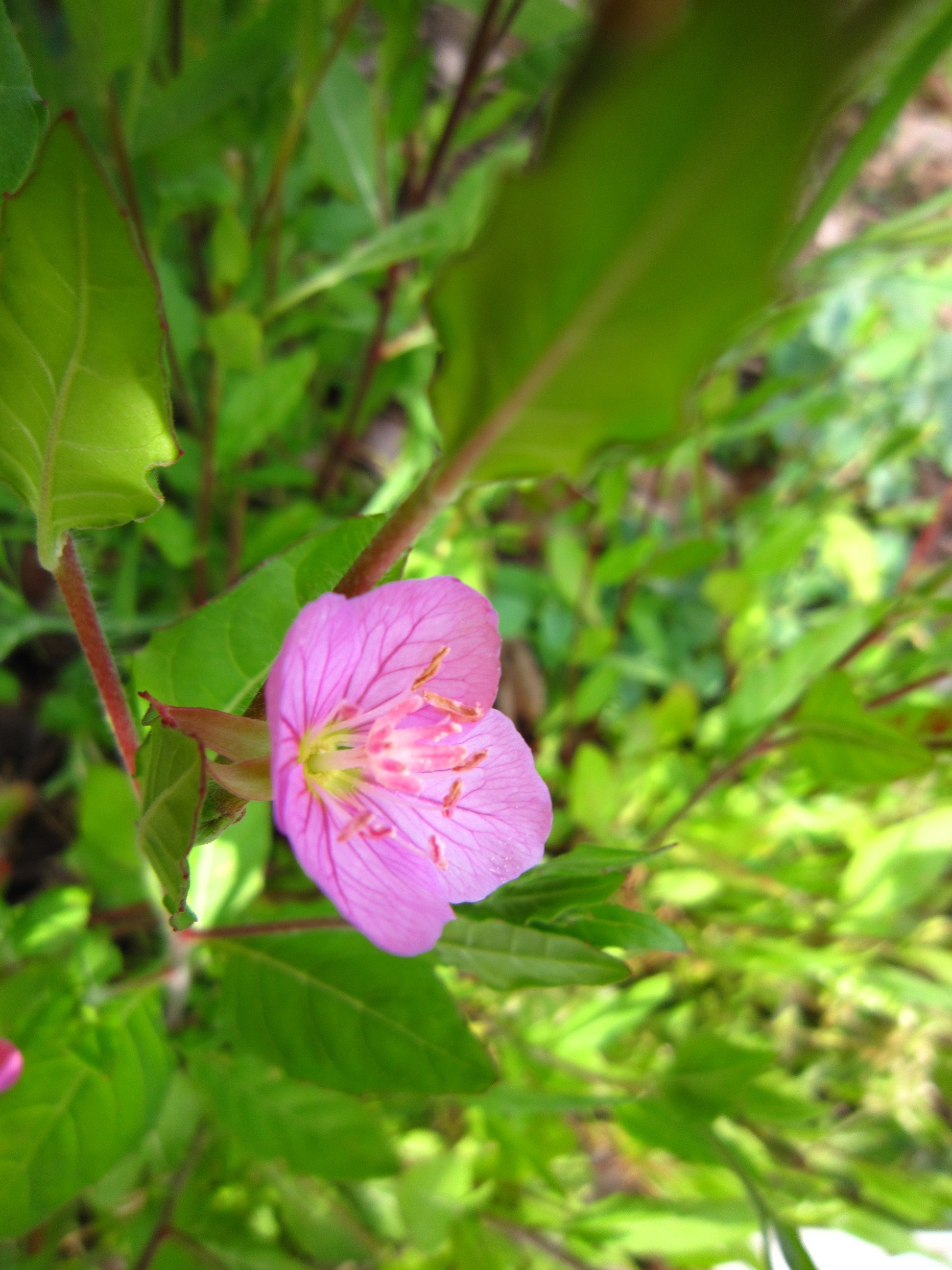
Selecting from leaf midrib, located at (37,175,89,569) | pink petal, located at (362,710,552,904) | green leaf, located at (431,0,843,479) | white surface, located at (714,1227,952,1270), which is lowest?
white surface, located at (714,1227,952,1270)

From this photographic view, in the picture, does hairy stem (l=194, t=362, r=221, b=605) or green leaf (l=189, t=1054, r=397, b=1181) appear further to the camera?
hairy stem (l=194, t=362, r=221, b=605)

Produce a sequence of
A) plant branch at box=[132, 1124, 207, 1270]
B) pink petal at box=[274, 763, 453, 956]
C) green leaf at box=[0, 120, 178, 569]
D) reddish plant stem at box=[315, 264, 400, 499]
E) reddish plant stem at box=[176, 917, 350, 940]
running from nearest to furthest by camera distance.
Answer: green leaf at box=[0, 120, 178, 569] → pink petal at box=[274, 763, 453, 956] → reddish plant stem at box=[176, 917, 350, 940] → plant branch at box=[132, 1124, 207, 1270] → reddish plant stem at box=[315, 264, 400, 499]

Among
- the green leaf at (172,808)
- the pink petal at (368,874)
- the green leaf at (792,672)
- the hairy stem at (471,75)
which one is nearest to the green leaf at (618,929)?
the pink petal at (368,874)

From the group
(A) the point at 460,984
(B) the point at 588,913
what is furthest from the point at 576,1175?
(B) the point at 588,913

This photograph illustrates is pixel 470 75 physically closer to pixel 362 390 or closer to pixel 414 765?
pixel 362 390

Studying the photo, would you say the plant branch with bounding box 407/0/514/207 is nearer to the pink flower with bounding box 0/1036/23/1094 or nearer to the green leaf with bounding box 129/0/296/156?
the green leaf with bounding box 129/0/296/156

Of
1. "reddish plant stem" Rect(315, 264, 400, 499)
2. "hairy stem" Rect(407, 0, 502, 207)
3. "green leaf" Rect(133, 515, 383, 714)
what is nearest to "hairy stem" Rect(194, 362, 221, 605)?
"reddish plant stem" Rect(315, 264, 400, 499)

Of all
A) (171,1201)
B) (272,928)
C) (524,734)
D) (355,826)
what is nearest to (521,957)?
(355,826)
